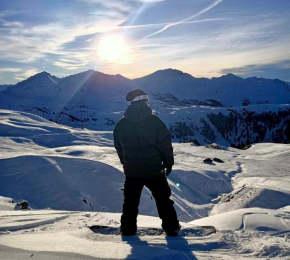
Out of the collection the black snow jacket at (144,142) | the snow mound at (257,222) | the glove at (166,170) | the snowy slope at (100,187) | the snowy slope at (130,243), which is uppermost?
the black snow jacket at (144,142)

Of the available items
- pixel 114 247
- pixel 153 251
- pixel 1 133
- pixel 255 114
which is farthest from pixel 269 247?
pixel 255 114

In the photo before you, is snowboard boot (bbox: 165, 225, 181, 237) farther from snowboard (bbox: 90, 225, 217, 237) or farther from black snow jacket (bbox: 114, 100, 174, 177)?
black snow jacket (bbox: 114, 100, 174, 177)

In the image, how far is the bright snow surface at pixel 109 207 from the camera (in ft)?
12.0

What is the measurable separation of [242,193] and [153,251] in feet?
40.1

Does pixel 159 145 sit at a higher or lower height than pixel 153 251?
higher

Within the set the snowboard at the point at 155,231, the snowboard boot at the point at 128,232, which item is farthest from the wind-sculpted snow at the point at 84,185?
the snowboard boot at the point at 128,232

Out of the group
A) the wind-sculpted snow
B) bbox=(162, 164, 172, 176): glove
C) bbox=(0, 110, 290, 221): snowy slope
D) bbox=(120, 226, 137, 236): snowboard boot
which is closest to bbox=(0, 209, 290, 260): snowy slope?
bbox=(120, 226, 137, 236): snowboard boot

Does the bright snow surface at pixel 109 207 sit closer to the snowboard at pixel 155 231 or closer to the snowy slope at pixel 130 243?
the snowy slope at pixel 130 243

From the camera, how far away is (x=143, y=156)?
15.0ft

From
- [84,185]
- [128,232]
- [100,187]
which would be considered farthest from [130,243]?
[84,185]

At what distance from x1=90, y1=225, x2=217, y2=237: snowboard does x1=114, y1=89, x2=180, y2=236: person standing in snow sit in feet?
0.44

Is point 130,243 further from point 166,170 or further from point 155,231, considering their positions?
point 166,170

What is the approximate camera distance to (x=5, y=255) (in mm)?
3297

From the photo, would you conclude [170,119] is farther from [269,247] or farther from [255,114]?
[269,247]
